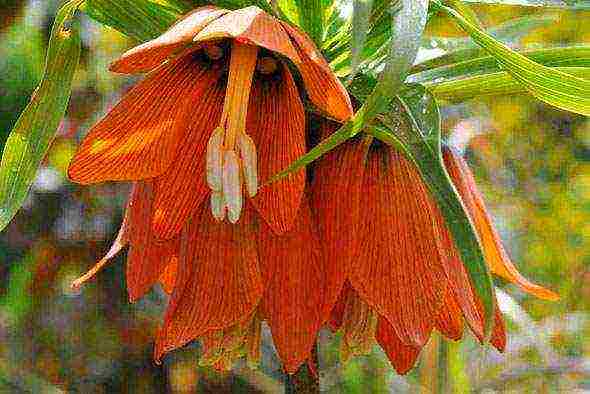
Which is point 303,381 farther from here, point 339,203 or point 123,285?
point 123,285

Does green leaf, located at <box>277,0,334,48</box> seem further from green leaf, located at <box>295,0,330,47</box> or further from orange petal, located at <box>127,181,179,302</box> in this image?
orange petal, located at <box>127,181,179,302</box>

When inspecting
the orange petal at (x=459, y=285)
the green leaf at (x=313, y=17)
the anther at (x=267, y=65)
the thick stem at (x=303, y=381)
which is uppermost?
the green leaf at (x=313, y=17)

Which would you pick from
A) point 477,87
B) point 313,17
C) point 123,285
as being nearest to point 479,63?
point 477,87

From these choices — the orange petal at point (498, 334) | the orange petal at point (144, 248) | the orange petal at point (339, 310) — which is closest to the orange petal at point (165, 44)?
the orange petal at point (144, 248)

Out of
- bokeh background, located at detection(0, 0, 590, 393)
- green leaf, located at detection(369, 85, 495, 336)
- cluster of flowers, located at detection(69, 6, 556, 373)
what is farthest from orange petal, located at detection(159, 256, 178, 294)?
bokeh background, located at detection(0, 0, 590, 393)

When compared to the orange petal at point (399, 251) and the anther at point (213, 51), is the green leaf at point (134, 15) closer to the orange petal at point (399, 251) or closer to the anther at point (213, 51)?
the anther at point (213, 51)

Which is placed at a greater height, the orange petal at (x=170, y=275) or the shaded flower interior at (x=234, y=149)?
the shaded flower interior at (x=234, y=149)

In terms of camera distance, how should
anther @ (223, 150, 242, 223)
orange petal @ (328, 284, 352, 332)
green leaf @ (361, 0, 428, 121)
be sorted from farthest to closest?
orange petal @ (328, 284, 352, 332) → anther @ (223, 150, 242, 223) → green leaf @ (361, 0, 428, 121)
